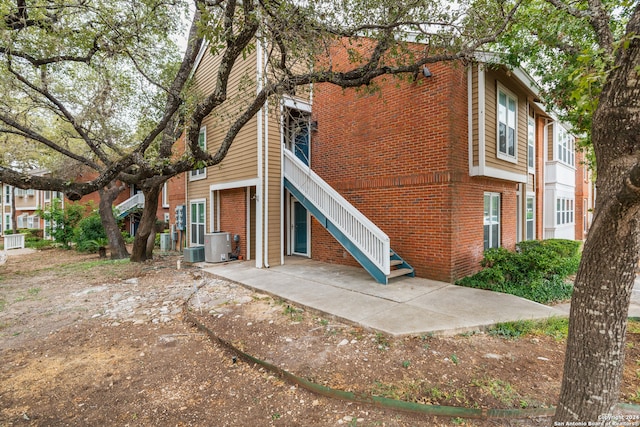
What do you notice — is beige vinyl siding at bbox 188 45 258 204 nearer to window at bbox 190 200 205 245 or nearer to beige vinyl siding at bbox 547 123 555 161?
window at bbox 190 200 205 245

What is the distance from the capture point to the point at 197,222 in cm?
1270

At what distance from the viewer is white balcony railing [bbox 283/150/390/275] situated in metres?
6.91

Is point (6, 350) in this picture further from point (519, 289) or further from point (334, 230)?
point (519, 289)

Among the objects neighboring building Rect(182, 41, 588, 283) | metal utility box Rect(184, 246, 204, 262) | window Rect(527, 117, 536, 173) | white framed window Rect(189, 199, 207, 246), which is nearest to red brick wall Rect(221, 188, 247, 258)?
neighboring building Rect(182, 41, 588, 283)

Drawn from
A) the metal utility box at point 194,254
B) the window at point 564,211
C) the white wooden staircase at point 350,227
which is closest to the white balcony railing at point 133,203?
the metal utility box at point 194,254

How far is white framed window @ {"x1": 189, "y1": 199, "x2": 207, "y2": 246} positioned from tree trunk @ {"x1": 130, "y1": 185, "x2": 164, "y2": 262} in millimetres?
1727

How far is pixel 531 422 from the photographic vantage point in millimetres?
2732

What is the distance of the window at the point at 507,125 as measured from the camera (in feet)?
27.0

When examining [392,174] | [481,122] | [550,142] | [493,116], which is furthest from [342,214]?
[550,142]

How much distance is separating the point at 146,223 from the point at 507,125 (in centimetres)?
1207

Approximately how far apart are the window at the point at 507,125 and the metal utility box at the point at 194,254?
9.76 metres

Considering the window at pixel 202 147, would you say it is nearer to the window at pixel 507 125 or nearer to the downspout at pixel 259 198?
the downspout at pixel 259 198

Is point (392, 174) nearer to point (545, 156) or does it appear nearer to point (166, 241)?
point (545, 156)

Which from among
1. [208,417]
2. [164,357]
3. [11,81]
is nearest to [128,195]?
[11,81]
